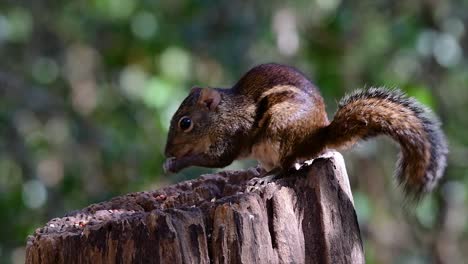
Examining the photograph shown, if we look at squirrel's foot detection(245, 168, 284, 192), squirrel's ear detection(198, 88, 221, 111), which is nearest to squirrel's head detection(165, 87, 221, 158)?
squirrel's ear detection(198, 88, 221, 111)

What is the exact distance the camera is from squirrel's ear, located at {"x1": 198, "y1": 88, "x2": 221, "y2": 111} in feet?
12.2

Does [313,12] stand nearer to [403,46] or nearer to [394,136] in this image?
[403,46]

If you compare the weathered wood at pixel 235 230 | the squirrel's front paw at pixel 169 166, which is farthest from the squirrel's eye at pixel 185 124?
the weathered wood at pixel 235 230

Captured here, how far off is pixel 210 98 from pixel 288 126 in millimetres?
567

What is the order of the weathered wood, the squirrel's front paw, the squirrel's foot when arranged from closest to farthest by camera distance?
1. the weathered wood
2. the squirrel's foot
3. the squirrel's front paw

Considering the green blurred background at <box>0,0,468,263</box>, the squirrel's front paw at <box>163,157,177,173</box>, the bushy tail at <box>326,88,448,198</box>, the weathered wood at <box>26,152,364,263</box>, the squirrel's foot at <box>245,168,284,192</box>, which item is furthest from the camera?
the green blurred background at <box>0,0,468,263</box>

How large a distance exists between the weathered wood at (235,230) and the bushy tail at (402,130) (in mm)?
234

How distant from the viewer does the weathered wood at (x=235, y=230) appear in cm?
234

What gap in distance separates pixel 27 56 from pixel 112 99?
2.55ft

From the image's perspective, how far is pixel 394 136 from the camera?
9.82 ft

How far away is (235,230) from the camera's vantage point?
240 cm

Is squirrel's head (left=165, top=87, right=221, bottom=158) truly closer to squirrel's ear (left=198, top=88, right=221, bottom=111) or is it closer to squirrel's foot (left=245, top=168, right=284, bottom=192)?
squirrel's ear (left=198, top=88, right=221, bottom=111)

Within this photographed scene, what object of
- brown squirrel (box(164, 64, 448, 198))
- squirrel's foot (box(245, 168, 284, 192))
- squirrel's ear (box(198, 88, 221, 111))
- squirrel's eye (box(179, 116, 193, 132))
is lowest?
squirrel's foot (box(245, 168, 284, 192))

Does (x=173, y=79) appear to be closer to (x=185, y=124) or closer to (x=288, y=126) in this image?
(x=185, y=124)
